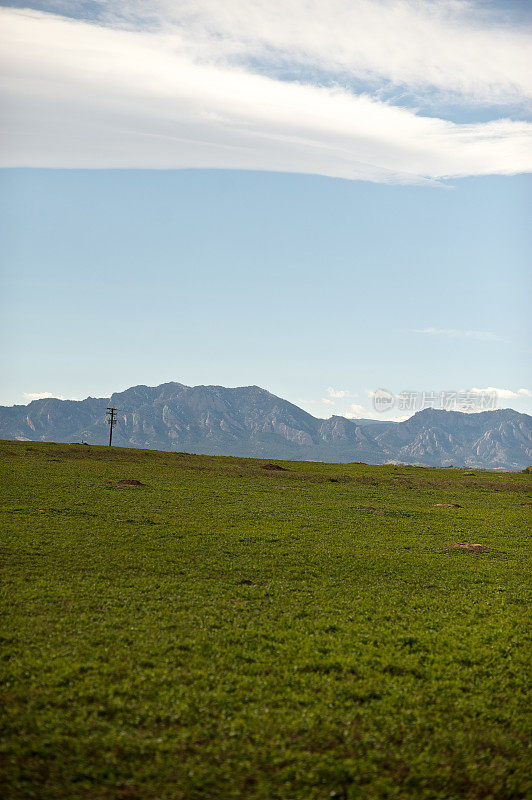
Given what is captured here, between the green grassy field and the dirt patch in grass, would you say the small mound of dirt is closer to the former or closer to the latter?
the green grassy field

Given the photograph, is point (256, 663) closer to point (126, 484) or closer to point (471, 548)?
point (471, 548)

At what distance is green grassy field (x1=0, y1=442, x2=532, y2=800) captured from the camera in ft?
41.0

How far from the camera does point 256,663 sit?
17828 millimetres

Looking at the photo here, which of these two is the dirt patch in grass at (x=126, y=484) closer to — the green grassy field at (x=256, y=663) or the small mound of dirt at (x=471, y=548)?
the green grassy field at (x=256, y=663)

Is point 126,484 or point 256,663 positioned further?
point 126,484

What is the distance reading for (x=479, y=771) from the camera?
513 inches

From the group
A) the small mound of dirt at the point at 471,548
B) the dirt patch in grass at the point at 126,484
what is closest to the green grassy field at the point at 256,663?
the small mound of dirt at the point at 471,548

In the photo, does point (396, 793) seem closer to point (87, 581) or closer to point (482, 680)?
point (482, 680)

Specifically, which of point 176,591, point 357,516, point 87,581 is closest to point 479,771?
point 176,591

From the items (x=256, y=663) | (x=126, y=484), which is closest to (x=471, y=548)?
(x=256, y=663)

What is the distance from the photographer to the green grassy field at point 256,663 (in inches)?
492

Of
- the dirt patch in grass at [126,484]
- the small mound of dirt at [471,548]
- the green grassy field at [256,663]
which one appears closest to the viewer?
the green grassy field at [256,663]

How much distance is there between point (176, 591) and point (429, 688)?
475 inches

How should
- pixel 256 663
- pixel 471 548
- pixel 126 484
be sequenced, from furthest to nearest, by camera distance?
pixel 126 484
pixel 471 548
pixel 256 663
